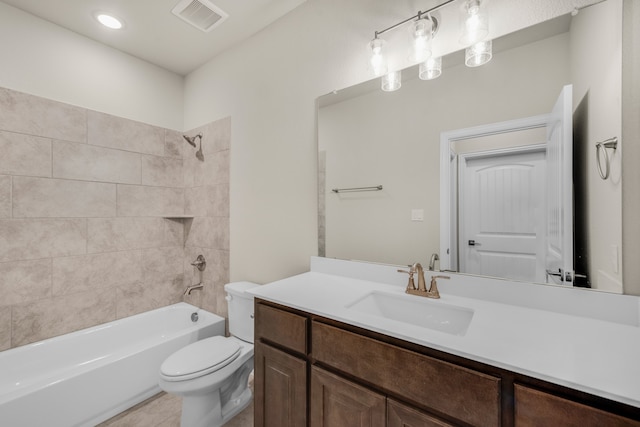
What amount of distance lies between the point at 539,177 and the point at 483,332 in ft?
2.14

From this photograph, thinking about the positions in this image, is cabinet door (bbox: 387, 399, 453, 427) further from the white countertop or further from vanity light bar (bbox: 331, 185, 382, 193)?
vanity light bar (bbox: 331, 185, 382, 193)

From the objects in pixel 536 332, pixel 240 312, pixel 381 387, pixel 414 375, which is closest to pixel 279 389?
pixel 381 387

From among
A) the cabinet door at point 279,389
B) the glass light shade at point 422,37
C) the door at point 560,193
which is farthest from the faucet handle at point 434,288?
the glass light shade at point 422,37

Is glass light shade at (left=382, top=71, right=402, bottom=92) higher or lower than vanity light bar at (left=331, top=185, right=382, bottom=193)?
higher

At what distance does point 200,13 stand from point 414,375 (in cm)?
241

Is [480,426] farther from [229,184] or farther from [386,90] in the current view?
[229,184]

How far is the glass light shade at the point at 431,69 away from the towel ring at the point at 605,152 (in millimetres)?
682

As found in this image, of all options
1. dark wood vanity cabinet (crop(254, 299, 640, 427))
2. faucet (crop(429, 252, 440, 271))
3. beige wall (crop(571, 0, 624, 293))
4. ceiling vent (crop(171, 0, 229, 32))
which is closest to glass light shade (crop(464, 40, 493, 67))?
beige wall (crop(571, 0, 624, 293))

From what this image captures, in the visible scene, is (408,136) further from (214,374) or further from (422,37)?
(214,374)

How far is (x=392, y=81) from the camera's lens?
1.40 m

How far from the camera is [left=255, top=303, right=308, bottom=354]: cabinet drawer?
110 cm

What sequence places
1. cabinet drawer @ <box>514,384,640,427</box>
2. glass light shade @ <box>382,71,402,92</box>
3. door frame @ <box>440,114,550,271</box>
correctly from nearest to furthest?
1. cabinet drawer @ <box>514,384,640,427</box>
2. door frame @ <box>440,114,550,271</box>
3. glass light shade @ <box>382,71,402,92</box>

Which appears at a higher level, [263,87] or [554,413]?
[263,87]

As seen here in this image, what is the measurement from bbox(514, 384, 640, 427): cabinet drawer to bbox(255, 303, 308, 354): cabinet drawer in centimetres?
70
